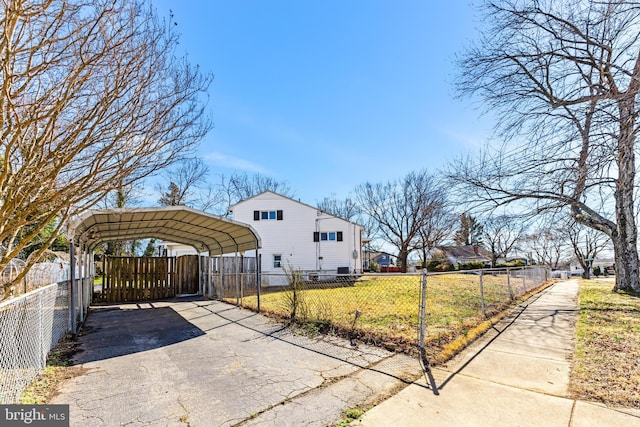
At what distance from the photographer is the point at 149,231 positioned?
12.3 meters

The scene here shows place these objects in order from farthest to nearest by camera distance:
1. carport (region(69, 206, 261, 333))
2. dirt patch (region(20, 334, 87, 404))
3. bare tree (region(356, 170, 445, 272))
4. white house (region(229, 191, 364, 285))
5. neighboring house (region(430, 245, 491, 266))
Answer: neighboring house (region(430, 245, 491, 266)) < bare tree (region(356, 170, 445, 272)) < white house (region(229, 191, 364, 285)) < carport (region(69, 206, 261, 333)) < dirt patch (region(20, 334, 87, 404))

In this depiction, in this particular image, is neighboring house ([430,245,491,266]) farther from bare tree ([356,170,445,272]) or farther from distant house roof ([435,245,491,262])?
bare tree ([356,170,445,272])

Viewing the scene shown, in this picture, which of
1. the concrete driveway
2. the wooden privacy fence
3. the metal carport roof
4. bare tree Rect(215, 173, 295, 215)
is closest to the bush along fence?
the concrete driveway

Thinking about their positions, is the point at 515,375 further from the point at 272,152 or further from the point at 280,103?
the point at 272,152

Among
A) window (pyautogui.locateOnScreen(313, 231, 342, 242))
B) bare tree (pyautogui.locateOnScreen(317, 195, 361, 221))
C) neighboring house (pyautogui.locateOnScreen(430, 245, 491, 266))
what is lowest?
neighboring house (pyautogui.locateOnScreen(430, 245, 491, 266))

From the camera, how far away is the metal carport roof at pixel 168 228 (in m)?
8.39

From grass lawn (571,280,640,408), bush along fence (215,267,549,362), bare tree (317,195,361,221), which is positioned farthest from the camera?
bare tree (317,195,361,221)

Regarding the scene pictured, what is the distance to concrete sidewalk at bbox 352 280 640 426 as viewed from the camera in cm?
311

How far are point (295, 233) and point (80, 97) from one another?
18.1 meters

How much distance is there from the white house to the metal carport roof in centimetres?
769

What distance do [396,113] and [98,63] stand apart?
973cm

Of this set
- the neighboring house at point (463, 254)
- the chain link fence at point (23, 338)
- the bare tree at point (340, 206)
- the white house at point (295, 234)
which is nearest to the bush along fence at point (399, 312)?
the chain link fence at point (23, 338)

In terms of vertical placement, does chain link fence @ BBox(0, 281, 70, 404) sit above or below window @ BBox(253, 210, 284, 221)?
below

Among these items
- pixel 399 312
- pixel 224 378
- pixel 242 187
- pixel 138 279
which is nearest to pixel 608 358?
pixel 399 312
